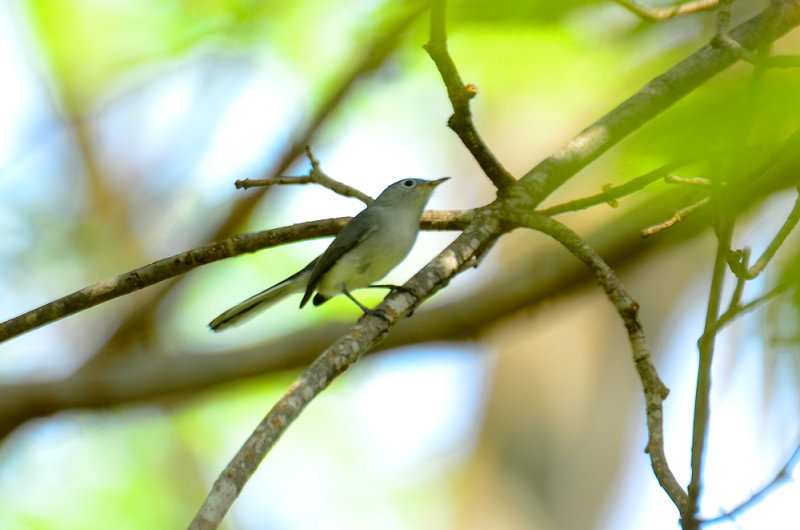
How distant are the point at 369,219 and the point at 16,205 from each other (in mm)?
5669

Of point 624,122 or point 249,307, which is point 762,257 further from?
point 249,307

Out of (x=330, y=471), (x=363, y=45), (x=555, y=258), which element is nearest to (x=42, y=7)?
(x=363, y=45)

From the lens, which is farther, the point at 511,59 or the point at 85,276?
the point at 85,276

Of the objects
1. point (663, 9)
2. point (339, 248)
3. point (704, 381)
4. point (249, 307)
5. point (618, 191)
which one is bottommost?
point (704, 381)

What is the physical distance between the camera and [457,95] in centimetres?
302

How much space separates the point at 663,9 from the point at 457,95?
164cm

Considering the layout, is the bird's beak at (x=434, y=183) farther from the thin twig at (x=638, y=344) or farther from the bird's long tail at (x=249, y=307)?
the thin twig at (x=638, y=344)

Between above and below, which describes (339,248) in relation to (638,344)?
above

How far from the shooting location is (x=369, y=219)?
16.0 feet

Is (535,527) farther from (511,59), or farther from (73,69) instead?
(73,69)

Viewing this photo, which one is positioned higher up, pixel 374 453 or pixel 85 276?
pixel 85 276

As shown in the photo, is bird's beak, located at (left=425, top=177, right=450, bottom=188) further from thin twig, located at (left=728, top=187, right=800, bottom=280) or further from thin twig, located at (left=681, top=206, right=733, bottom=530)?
thin twig, located at (left=681, top=206, right=733, bottom=530)

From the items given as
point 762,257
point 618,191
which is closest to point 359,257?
point 618,191

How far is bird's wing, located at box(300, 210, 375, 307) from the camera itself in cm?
473
